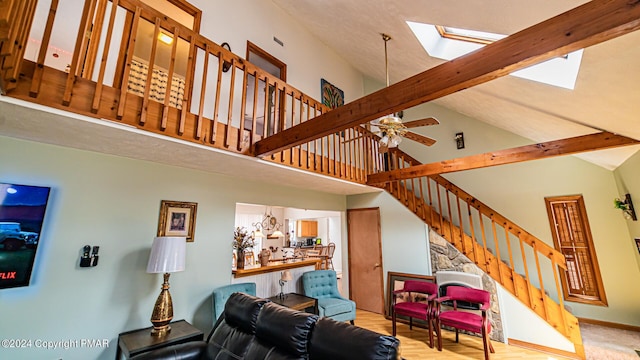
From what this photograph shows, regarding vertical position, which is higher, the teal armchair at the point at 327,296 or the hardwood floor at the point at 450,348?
the teal armchair at the point at 327,296

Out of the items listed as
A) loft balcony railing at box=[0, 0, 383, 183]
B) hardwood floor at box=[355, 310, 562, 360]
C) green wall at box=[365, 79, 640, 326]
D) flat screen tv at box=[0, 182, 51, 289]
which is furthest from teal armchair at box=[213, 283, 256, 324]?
green wall at box=[365, 79, 640, 326]

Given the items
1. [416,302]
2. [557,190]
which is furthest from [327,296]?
[557,190]

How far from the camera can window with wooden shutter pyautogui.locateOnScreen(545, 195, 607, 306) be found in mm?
4375

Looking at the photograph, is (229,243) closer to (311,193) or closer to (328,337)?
(311,193)

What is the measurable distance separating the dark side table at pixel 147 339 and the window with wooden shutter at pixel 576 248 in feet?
20.0

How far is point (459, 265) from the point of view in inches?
172

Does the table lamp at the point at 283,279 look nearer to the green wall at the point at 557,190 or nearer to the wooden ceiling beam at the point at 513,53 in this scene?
the wooden ceiling beam at the point at 513,53

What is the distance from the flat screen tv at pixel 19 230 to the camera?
219 cm

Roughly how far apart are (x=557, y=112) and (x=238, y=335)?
445 cm

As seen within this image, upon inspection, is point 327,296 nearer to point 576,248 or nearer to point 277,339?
point 277,339

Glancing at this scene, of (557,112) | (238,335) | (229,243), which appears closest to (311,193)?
(229,243)

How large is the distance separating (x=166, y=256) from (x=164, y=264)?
0.08 m

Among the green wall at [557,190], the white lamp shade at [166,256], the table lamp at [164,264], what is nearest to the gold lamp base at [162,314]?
the table lamp at [164,264]

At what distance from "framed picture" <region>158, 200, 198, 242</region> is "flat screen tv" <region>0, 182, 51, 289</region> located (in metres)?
1.03
